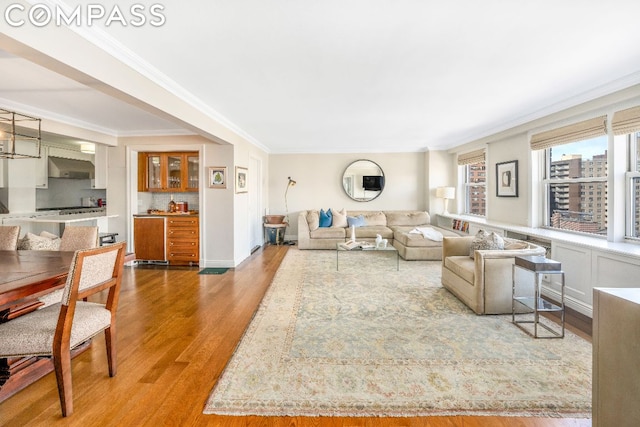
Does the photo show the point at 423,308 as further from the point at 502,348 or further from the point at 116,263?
the point at 116,263

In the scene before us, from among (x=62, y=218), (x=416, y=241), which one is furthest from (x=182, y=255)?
(x=416, y=241)

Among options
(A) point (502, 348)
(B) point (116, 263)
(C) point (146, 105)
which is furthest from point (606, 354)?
(C) point (146, 105)

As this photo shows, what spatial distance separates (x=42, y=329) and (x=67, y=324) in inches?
7.2

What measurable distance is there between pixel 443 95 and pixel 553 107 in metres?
1.49

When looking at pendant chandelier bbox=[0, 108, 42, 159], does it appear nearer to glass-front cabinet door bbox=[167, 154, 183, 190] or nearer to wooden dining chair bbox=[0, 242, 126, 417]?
wooden dining chair bbox=[0, 242, 126, 417]

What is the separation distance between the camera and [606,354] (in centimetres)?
136

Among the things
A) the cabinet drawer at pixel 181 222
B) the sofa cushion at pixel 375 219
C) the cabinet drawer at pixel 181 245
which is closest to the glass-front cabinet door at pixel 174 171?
the cabinet drawer at pixel 181 222

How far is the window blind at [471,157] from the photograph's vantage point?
586 cm

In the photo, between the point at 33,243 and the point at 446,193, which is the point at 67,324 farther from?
the point at 446,193

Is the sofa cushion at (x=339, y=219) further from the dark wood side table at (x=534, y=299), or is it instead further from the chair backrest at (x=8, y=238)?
the chair backrest at (x=8, y=238)

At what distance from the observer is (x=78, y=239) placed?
2.96 m

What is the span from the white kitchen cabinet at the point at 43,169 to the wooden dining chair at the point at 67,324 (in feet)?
Answer: 16.9

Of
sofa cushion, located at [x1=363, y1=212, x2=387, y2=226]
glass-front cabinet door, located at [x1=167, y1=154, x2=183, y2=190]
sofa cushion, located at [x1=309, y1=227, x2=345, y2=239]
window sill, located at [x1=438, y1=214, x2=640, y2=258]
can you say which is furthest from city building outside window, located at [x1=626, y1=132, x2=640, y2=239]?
glass-front cabinet door, located at [x1=167, y1=154, x2=183, y2=190]

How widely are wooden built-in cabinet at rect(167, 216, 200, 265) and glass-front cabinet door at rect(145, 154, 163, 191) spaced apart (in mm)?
756
